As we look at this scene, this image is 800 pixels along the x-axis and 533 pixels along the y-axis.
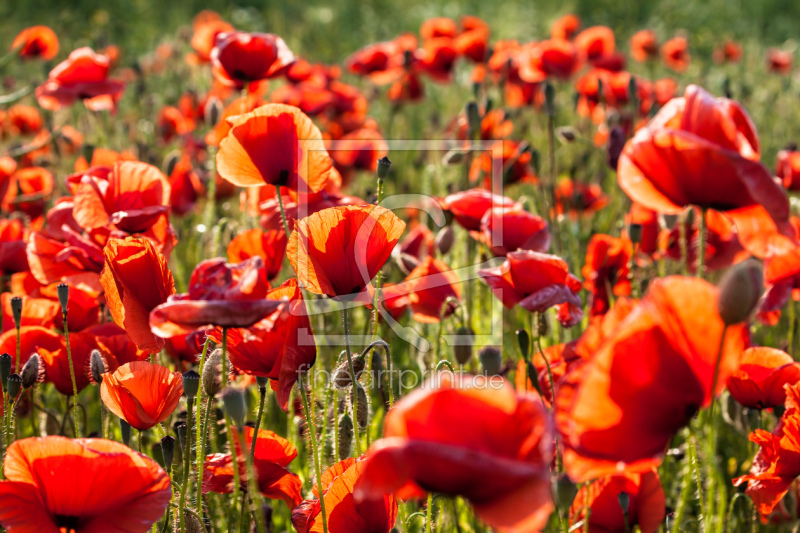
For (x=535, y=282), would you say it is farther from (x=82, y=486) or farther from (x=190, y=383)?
(x=82, y=486)

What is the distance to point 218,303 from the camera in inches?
38.1

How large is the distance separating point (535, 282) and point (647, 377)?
0.87 metres

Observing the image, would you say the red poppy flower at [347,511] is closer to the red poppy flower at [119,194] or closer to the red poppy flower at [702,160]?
the red poppy flower at [702,160]

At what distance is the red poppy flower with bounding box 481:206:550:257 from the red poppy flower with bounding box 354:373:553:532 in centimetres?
120

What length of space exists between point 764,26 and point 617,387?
9714mm

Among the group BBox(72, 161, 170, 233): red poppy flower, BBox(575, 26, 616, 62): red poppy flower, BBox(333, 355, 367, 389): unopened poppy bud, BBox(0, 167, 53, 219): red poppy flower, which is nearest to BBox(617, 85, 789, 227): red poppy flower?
BBox(333, 355, 367, 389): unopened poppy bud

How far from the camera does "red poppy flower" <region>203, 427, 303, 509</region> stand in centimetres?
140

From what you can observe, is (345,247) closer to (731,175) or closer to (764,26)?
(731,175)

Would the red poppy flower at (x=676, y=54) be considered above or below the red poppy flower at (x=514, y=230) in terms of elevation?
above

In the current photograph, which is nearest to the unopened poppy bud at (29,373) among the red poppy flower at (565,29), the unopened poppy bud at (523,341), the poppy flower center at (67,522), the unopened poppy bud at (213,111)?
the poppy flower center at (67,522)

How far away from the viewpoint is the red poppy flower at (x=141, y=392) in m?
1.29

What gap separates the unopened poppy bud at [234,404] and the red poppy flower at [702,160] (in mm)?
604

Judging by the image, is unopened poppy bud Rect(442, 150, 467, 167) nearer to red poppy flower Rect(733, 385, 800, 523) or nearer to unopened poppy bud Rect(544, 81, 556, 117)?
unopened poppy bud Rect(544, 81, 556, 117)

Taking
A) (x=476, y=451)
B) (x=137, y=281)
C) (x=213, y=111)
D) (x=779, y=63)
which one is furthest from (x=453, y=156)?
(x=779, y=63)
